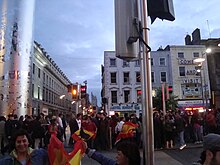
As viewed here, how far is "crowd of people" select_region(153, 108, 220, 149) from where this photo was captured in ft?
44.8

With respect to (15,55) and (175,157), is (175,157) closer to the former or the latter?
(175,157)

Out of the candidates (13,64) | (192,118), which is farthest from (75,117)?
(192,118)

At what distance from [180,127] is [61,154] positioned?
11.5 m

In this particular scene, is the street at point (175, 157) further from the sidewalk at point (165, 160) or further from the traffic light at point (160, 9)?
the traffic light at point (160, 9)

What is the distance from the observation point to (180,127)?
45.5 ft

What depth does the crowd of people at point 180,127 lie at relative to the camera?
44.8 feet

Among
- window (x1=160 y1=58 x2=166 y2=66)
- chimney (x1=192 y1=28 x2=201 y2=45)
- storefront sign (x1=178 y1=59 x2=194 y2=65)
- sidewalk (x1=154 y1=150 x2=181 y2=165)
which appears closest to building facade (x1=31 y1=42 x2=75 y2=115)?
window (x1=160 y1=58 x2=166 y2=66)

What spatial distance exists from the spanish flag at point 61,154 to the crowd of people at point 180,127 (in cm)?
1025

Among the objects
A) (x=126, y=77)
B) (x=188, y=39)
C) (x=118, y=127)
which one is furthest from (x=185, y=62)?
(x=118, y=127)

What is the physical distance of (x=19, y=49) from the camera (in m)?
15.7

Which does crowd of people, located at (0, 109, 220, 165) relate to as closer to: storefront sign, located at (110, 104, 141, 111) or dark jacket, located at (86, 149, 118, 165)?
dark jacket, located at (86, 149, 118, 165)

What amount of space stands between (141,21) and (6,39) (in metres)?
14.5

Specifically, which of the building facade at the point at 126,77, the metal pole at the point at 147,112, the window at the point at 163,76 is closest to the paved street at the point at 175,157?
the metal pole at the point at 147,112

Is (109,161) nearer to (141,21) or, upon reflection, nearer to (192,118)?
(141,21)
